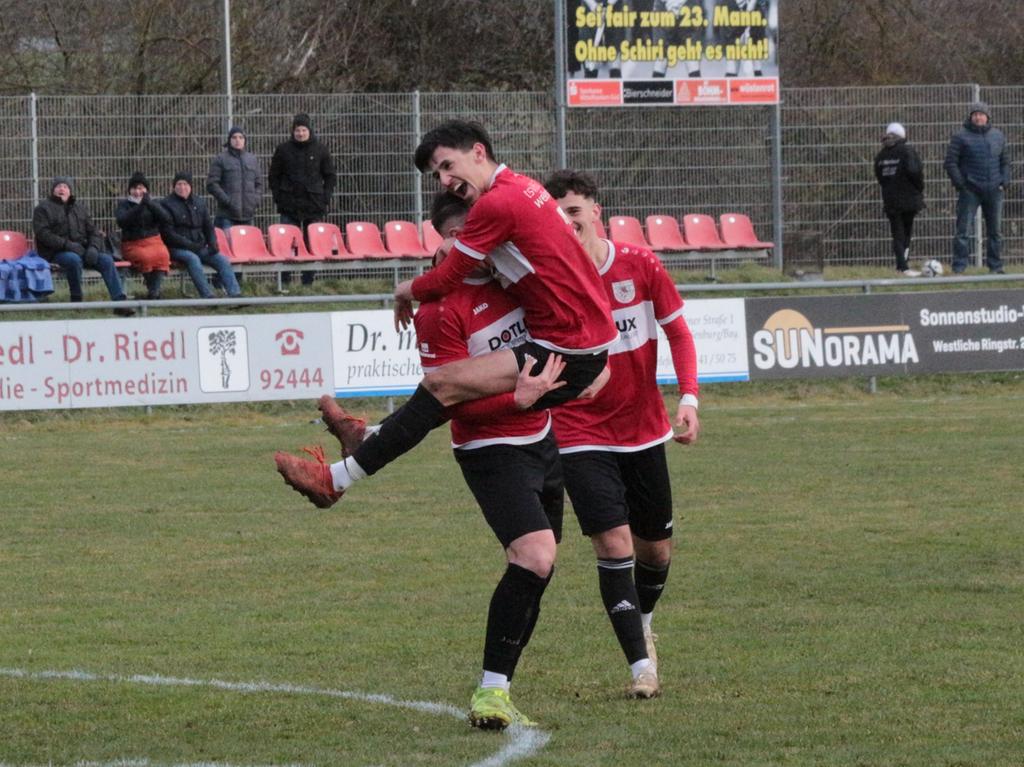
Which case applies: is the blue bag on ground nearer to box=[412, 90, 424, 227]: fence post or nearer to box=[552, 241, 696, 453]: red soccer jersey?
box=[412, 90, 424, 227]: fence post

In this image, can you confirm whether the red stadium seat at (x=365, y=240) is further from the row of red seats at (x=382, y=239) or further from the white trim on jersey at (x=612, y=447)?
the white trim on jersey at (x=612, y=447)

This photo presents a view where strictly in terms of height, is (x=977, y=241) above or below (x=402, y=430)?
above

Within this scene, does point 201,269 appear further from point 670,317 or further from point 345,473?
point 345,473

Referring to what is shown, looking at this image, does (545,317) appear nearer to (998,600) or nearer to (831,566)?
(998,600)

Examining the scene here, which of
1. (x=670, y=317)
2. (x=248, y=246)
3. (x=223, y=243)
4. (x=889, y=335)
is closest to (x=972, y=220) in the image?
(x=889, y=335)

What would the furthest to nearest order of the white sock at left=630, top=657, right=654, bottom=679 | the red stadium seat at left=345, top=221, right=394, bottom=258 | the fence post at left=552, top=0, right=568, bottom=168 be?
1. the fence post at left=552, top=0, right=568, bottom=168
2. the red stadium seat at left=345, top=221, right=394, bottom=258
3. the white sock at left=630, top=657, right=654, bottom=679

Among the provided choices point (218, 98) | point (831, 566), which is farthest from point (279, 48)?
point (831, 566)

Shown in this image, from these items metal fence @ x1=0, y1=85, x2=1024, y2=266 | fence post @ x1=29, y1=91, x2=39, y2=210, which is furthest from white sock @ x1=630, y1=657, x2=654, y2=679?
metal fence @ x1=0, y1=85, x2=1024, y2=266

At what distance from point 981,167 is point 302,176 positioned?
28.1 ft

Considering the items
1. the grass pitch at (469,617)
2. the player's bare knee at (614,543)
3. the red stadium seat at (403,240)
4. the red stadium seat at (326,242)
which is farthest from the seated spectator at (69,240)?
the player's bare knee at (614,543)

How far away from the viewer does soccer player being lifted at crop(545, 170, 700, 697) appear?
21.9 feet

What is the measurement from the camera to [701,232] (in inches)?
945

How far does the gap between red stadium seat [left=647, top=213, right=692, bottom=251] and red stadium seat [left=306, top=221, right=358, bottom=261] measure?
4.08 m

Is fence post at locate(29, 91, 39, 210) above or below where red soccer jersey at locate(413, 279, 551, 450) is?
above
